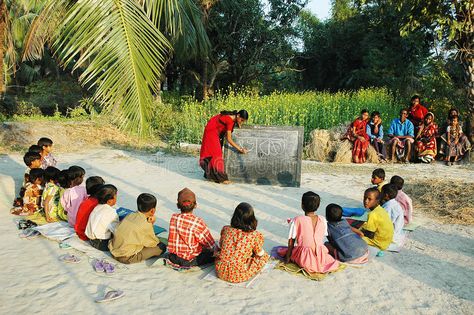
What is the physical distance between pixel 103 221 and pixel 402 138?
7.77 m

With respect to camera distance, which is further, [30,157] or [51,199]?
[30,157]

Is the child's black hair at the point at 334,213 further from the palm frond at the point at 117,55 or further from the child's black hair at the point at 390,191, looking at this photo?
the palm frond at the point at 117,55

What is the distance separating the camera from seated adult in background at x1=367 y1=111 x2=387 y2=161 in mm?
10211

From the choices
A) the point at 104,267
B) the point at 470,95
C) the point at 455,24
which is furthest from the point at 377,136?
the point at 104,267

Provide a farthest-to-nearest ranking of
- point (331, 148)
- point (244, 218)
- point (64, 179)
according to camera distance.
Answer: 1. point (331, 148)
2. point (64, 179)
3. point (244, 218)

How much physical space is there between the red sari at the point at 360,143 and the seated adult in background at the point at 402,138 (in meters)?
0.65

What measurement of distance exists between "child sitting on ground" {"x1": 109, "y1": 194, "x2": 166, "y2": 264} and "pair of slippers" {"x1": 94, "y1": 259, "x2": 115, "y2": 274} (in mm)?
152

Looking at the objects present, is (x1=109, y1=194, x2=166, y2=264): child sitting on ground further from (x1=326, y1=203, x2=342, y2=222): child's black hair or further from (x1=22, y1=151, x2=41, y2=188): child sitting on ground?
(x1=22, y1=151, x2=41, y2=188): child sitting on ground

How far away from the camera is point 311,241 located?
13.7ft

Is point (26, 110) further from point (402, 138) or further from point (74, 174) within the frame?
point (402, 138)

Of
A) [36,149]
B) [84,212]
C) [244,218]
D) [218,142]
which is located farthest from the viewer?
[218,142]

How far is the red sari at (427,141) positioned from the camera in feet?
32.8

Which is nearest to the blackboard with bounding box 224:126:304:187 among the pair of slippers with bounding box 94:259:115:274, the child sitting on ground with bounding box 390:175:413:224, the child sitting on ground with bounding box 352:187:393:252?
the child sitting on ground with bounding box 390:175:413:224

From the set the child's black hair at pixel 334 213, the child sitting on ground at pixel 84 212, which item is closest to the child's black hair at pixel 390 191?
the child's black hair at pixel 334 213
